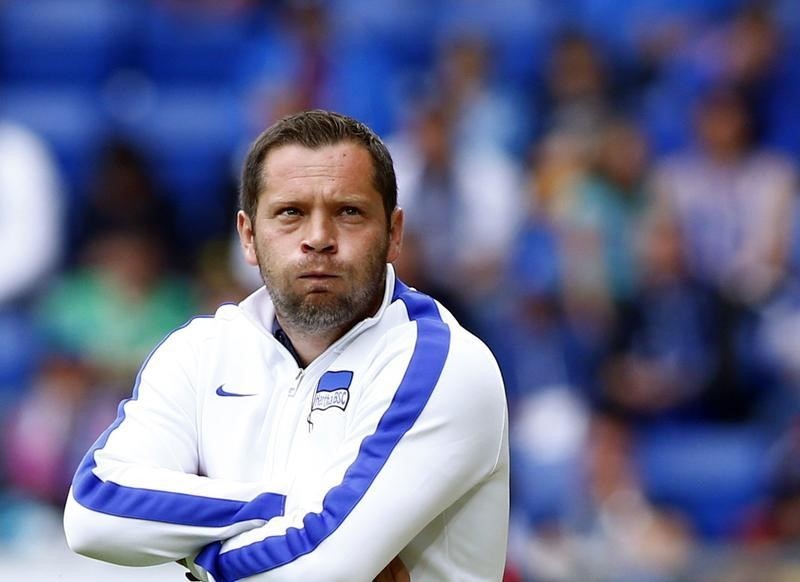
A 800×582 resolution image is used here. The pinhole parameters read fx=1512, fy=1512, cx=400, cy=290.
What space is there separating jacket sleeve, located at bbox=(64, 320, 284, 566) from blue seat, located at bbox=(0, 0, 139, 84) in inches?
211

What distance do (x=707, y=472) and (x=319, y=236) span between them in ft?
14.5

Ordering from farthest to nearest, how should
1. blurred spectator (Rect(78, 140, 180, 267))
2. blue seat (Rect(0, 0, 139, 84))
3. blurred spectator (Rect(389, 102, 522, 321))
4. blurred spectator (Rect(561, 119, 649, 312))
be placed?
1. blue seat (Rect(0, 0, 139, 84))
2. blurred spectator (Rect(78, 140, 180, 267))
3. blurred spectator (Rect(561, 119, 649, 312))
4. blurred spectator (Rect(389, 102, 522, 321))

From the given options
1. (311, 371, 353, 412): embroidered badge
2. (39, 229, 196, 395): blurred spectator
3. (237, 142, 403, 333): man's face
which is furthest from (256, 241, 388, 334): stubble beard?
(39, 229, 196, 395): blurred spectator

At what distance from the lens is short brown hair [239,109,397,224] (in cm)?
317

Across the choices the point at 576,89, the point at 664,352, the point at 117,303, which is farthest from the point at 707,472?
the point at 117,303

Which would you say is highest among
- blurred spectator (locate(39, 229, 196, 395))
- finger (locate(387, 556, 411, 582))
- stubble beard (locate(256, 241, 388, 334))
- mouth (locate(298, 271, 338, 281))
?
mouth (locate(298, 271, 338, 281))

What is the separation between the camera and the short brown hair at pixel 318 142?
3170 mm

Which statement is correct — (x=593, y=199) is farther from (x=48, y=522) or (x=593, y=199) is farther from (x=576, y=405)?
(x=48, y=522)

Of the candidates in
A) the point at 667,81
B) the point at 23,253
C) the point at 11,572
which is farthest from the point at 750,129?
the point at 11,572

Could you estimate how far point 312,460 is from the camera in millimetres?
3020

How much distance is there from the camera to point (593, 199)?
7555mm

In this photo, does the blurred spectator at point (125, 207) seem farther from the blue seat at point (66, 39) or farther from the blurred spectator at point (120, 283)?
the blue seat at point (66, 39)

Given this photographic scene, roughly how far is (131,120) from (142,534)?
533 cm

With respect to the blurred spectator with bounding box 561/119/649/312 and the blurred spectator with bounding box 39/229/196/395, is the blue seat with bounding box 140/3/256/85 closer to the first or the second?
the blurred spectator with bounding box 39/229/196/395
